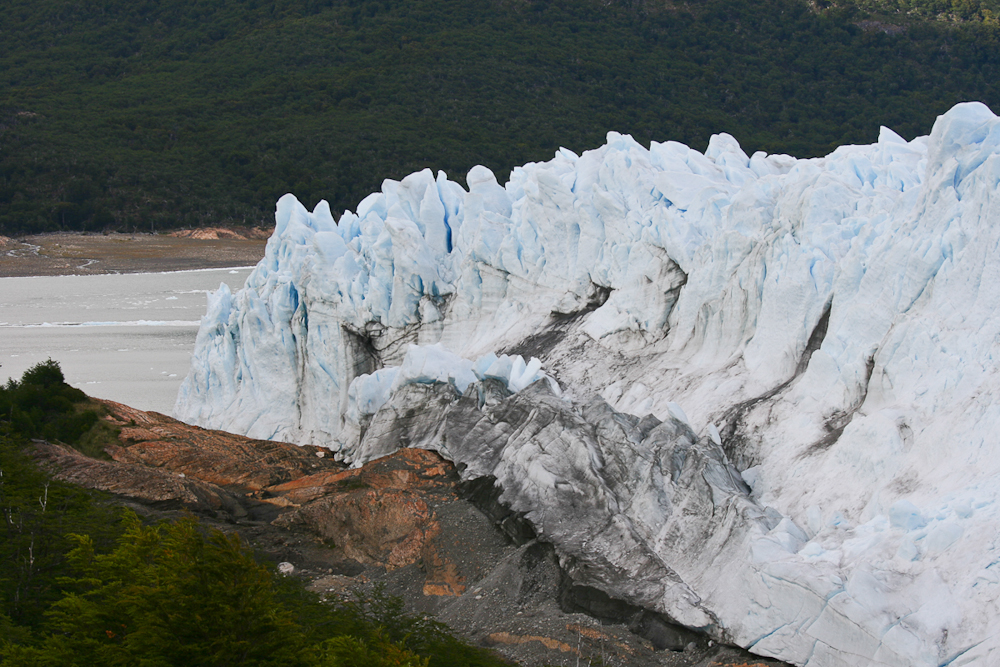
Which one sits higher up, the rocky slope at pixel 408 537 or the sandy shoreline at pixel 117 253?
the rocky slope at pixel 408 537

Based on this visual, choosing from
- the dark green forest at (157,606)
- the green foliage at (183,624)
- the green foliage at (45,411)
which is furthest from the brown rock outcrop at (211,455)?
the green foliage at (183,624)

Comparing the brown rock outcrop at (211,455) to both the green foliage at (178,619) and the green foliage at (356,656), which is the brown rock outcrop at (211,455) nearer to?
the green foliage at (178,619)

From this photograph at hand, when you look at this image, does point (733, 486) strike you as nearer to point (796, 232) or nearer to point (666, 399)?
point (666, 399)

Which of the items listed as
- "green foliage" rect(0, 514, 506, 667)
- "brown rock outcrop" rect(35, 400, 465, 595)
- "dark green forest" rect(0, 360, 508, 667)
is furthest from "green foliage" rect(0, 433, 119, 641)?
"brown rock outcrop" rect(35, 400, 465, 595)

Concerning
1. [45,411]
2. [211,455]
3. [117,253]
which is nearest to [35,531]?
[211,455]

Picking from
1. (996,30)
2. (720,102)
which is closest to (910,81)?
(996,30)
